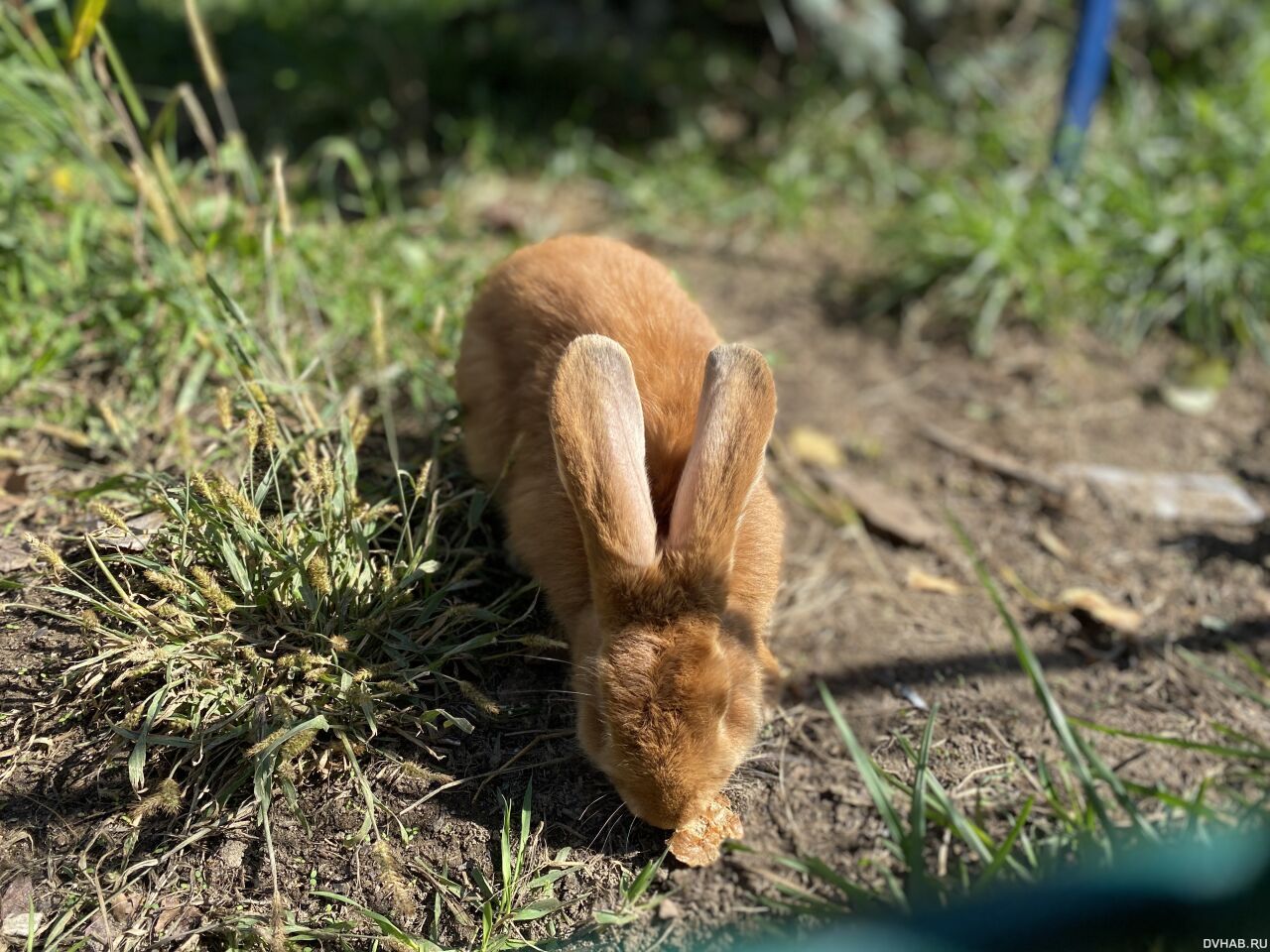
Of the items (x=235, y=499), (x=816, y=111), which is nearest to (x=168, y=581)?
(x=235, y=499)

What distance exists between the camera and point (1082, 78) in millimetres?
4887

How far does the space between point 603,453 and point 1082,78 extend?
12.5 feet

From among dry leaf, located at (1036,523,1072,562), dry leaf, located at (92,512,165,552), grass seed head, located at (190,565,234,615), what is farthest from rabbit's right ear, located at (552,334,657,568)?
dry leaf, located at (1036,523,1072,562)

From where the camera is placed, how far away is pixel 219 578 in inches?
104

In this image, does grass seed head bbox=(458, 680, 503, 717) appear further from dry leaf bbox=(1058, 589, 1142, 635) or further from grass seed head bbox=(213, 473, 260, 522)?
dry leaf bbox=(1058, 589, 1142, 635)

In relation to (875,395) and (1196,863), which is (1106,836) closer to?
(1196,863)

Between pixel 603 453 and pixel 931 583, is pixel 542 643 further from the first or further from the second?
pixel 931 583

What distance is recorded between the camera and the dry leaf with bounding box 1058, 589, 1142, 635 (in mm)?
3301

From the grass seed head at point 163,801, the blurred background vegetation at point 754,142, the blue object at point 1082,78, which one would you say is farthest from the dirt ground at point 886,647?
the blue object at point 1082,78

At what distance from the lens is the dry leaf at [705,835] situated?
250 centimetres

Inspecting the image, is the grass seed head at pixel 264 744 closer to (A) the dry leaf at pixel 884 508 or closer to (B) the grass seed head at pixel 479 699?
(B) the grass seed head at pixel 479 699

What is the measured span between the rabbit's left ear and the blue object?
335 centimetres

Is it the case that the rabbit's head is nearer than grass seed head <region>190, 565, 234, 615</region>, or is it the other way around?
the rabbit's head

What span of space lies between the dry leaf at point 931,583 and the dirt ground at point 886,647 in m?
0.03
